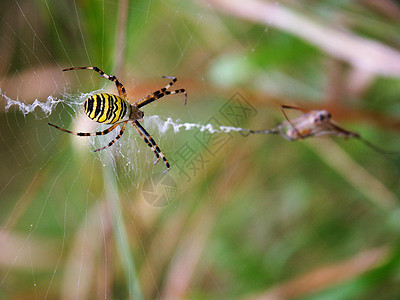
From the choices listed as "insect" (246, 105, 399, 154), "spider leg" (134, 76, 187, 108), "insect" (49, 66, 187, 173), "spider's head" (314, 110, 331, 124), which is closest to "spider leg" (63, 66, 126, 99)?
"insect" (49, 66, 187, 173)

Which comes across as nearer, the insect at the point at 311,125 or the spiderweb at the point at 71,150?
the spiderweb at the point at 71,150

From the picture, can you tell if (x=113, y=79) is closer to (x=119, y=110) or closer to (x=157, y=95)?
(x=119, y=110)

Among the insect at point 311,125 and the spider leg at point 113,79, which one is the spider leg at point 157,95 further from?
the insect at point 311,125

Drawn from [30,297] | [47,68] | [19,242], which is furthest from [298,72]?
[30,297]

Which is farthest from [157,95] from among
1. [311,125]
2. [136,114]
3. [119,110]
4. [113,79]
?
[311,125]

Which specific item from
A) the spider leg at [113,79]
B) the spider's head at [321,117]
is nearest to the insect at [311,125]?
the spider's head at [321,117]

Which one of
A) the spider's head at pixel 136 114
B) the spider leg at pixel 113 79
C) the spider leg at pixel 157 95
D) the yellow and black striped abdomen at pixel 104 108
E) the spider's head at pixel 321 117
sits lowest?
the spider's head at pixel 321 117

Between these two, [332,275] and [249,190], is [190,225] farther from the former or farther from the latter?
[332,275]
